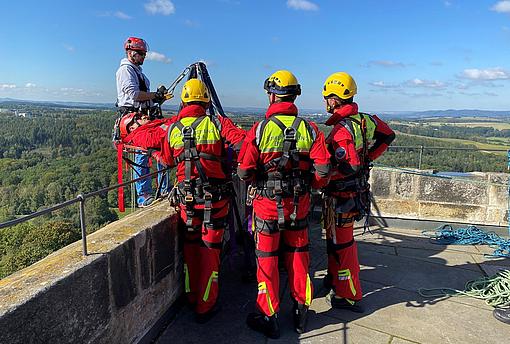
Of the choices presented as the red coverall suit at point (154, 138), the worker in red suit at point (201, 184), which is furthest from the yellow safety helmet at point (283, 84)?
the red coverall suit at point (154, 138)

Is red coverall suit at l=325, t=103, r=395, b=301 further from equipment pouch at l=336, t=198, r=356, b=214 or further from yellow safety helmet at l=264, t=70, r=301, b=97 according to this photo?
yellow safety helmet at l=264, t=70, r=301, b=97

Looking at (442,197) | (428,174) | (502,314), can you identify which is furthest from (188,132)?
(442,197)

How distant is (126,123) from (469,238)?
5.54 m

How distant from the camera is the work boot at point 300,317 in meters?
3.56

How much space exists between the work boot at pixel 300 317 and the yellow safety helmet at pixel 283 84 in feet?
6.44

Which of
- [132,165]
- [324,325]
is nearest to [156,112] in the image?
[132,165]

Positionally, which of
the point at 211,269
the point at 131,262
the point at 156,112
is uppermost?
the point at 156,112

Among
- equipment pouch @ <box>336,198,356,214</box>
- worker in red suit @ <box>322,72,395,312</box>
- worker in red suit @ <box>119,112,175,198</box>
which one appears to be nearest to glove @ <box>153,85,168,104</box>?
worker in red suit @ <box>119,112,175,198</box>

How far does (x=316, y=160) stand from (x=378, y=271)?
7.96 ft

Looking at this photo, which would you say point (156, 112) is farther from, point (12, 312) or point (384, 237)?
point (384, 237)

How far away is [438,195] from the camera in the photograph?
6.94m

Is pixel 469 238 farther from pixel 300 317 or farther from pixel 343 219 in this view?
pixel 300 317

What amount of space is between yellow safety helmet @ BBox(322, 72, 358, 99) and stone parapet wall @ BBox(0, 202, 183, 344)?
2051 millimetres

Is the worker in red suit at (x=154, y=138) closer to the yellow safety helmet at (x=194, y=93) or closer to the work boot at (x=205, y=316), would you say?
the yellow safety helmet at (x=194, y=93)
